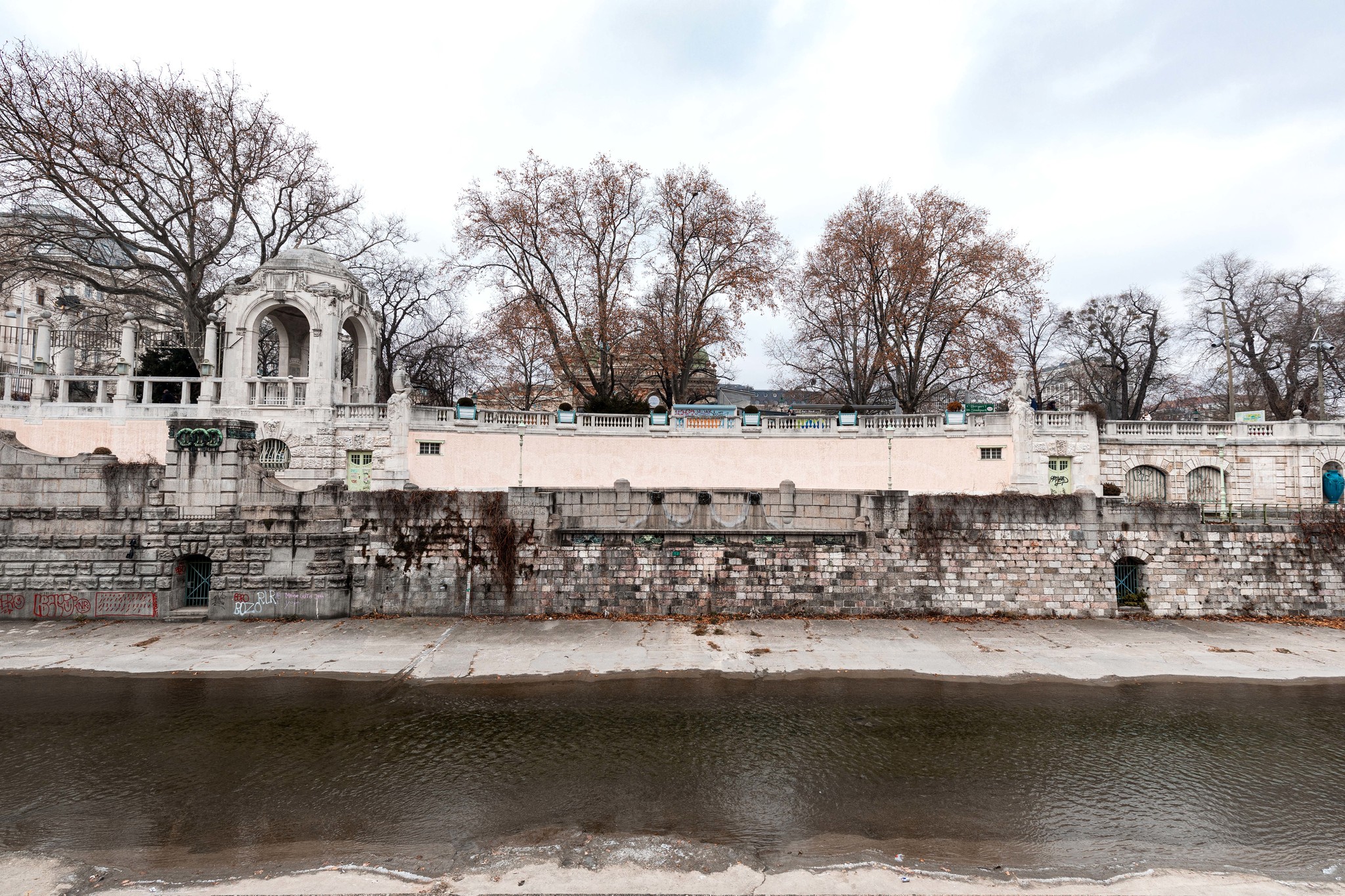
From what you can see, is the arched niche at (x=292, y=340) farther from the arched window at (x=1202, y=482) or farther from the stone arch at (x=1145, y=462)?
the arched window at (x=1202, y=482)

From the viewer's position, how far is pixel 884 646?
43.2ft

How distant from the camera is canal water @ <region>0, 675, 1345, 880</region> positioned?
21.4 ft

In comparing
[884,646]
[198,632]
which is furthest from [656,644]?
[198,632]

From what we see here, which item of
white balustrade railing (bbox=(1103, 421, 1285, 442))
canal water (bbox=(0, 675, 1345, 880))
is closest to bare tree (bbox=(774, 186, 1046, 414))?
white balustrade railing (bbox=(1103, 421, 1285, 442))

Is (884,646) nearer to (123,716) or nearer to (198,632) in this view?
(123,716)

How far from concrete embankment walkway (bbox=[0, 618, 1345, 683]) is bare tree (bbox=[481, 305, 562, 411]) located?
15.4 meters

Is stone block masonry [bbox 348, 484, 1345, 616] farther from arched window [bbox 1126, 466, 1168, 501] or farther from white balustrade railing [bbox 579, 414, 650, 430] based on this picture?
arched window [bbox 1126, 466, 1168, 501]

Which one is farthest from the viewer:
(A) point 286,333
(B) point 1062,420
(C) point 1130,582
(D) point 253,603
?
(A) point 286,333

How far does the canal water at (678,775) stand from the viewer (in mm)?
6508

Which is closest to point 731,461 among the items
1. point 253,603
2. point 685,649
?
point 685,649

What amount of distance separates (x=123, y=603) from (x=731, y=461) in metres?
16.5

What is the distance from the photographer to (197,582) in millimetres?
15016

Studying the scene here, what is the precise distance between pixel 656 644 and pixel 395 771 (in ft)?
19.6

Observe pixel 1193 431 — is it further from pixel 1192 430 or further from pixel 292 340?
pixel 292 340
